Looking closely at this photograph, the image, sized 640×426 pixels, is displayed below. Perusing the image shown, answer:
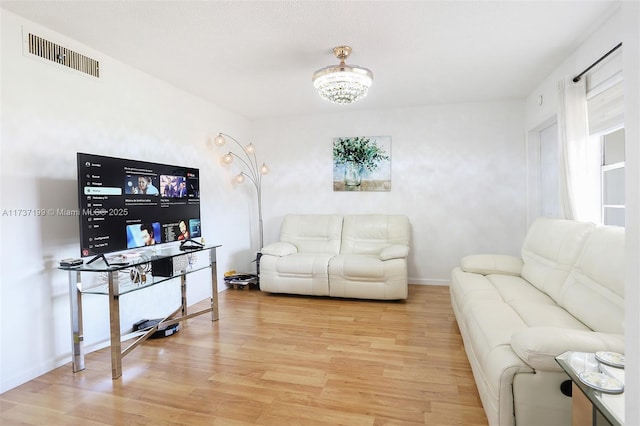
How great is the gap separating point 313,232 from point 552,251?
9.43 feet

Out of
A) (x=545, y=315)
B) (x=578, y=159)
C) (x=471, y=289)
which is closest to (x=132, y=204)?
(x=471, y=289)

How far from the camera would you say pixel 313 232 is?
4.84m

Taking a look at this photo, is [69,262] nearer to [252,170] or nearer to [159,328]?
[159,328]

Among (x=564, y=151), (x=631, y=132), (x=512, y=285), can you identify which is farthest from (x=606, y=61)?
(x=631, y=132)

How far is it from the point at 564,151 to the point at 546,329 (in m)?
2.02

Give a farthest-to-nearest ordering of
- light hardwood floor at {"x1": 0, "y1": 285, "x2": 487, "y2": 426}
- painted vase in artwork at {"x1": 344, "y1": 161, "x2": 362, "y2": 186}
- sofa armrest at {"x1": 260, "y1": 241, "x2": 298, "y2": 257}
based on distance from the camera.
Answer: painted vase in artwork at {"x1": 344, "y1": 161, "x2": 362, "y2": 186} < sofa armrest at {"x1": 260, "y1": 241, "x2": 298, "y2": 257} < light hardwood floor at {"x1": 0, "y1": 285, "x2": 487, "y2": 426}

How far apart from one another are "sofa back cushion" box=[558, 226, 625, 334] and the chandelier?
A: 6.51 ft

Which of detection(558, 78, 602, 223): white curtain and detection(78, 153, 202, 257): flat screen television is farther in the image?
detection(558, 78, 602, 223): white curtain

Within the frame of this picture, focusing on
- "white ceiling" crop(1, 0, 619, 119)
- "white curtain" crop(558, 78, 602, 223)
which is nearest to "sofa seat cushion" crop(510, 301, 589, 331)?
"white curtain" crop(558, 78, 602, 223)

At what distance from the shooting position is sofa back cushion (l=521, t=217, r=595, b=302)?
2.41 metres

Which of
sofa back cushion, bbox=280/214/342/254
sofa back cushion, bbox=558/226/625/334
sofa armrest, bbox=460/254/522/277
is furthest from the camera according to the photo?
sofa back cushion, bbox=280/214/342/254

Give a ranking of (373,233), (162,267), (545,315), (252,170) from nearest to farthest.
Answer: (545,315) < (162,267) < (373,233) < (252,170)

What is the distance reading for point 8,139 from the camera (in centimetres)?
226

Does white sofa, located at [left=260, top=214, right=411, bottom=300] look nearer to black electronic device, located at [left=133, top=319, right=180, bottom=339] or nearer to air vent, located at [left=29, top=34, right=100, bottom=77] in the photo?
black electronic device, located at [left=133, top=319, right=180, bottom=339]
